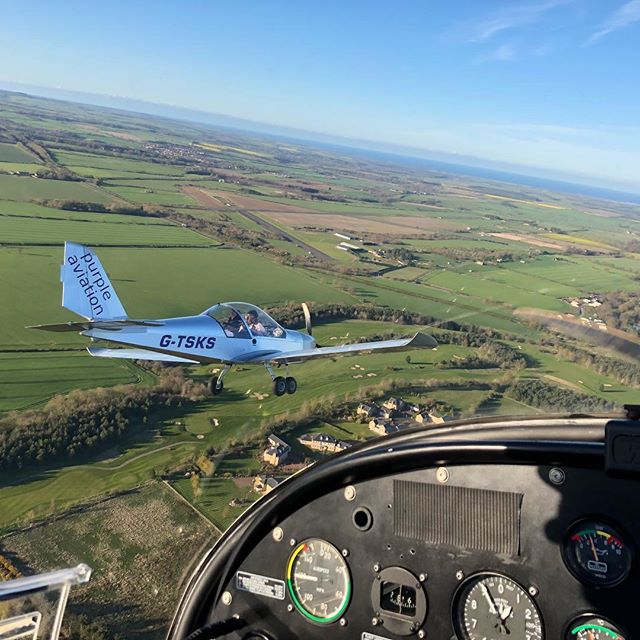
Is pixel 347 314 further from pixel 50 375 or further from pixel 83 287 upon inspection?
pixel 83 287

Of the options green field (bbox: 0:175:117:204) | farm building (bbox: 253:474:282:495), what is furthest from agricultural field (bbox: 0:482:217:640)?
green field (bbox: 0:175:117:204)

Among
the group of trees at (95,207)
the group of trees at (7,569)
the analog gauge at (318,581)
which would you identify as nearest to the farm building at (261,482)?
the group of trees at (7,569)

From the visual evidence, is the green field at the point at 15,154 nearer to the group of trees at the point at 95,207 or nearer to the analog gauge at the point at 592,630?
the group of trees at the point at 95,207

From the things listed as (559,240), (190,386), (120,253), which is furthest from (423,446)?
(559,240)

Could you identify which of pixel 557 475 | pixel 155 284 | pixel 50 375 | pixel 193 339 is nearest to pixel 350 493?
pixel 557 475

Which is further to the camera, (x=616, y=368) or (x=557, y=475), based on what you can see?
(x=616, y=368)

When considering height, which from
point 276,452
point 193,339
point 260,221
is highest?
point 193,339
